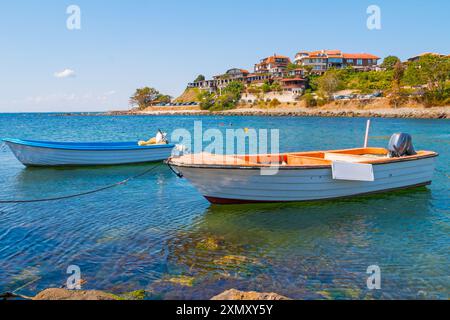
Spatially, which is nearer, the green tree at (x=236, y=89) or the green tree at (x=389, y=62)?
the green tree at (x=389, y=62)

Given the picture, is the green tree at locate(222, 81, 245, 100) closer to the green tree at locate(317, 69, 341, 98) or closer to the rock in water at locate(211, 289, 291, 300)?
the green tree at locate(317, 69, 341, 98)

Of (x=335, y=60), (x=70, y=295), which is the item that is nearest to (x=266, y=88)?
(x=335, y=60)

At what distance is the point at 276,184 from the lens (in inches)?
473

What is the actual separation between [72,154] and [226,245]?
1449 centimetres

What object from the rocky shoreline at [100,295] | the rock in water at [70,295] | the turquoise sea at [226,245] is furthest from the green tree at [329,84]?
the rock in water at [70,295]

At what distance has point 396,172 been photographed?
13.6m

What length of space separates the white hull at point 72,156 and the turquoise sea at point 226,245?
18.9 feet

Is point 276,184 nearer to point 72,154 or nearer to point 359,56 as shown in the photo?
point 72,154

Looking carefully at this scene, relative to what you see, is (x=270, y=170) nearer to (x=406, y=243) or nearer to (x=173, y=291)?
(x=406, y=243)

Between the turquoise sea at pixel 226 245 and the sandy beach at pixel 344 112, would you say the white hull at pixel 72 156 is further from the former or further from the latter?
the sandy beach at pixel 344 112

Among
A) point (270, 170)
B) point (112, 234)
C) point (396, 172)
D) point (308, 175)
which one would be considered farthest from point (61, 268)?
point (396, 172)

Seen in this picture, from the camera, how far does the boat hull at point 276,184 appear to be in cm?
1167

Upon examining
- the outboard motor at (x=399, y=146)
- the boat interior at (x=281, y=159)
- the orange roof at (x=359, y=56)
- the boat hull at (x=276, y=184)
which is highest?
the orange roof at (x=359, y=56)
